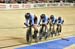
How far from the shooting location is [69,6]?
124 feet

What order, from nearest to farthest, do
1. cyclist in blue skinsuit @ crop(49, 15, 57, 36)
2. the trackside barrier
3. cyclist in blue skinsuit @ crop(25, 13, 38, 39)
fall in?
cyclist in blue skinsuit @ crop(25, 13, 38, 39) < cyclist in blue skinsuit @ crop(49, 15, 57, 36) < the trackside barrier

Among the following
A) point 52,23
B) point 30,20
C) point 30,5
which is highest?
point 30,20

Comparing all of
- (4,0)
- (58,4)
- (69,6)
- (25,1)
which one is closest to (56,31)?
(4,0)

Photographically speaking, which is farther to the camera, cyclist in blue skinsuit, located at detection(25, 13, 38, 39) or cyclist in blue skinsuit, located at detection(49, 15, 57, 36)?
cyclist in blue skinsuit, located at detection(49, 15, 57, 36)

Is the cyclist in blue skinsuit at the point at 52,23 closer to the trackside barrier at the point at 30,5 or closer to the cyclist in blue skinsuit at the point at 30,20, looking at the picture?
the cyclist in blue skinsuit at the point at 30,20

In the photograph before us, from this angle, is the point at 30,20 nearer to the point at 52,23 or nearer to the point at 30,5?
the point at 52,23

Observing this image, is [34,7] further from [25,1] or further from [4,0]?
[4,0]

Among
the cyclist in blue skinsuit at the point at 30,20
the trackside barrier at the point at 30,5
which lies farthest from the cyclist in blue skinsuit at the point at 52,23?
the trackside barrier at the point at 30,5

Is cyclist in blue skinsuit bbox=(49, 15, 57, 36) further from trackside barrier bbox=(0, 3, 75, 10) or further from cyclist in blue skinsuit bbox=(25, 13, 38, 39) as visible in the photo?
trackside barrier bbox=(0, 3, 75, 10)

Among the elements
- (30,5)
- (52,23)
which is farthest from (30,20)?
(30,5)

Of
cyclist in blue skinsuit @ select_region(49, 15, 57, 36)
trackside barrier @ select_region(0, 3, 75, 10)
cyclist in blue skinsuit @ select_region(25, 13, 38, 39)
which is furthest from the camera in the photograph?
trackside barrier @ select_region(0, 3, 75, 10)

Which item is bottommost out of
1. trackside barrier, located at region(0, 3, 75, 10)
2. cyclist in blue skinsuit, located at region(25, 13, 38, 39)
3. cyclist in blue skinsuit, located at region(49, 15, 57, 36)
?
trackside barrier, located at region(0, 3, 75, 10)

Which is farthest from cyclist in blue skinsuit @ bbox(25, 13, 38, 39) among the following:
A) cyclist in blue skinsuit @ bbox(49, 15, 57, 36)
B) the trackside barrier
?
the trackside barrier

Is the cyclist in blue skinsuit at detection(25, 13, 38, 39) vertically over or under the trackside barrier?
over
